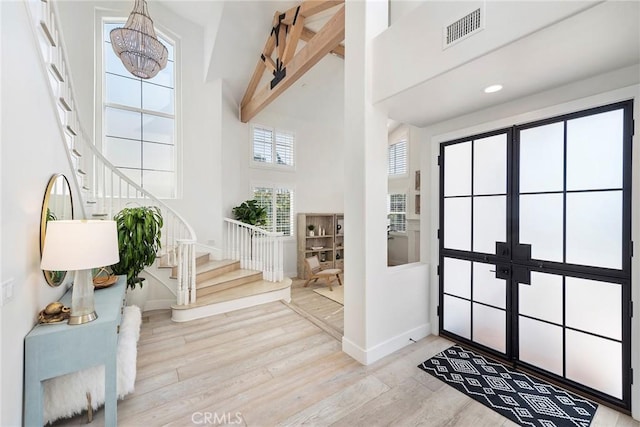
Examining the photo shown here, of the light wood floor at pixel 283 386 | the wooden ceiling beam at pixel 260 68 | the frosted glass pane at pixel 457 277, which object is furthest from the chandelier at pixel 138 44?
the frosted glass pane at pixel 457 277

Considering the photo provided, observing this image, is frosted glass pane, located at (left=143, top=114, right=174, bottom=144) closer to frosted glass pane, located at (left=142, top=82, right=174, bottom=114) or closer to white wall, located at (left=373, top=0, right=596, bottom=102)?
frosted glass pane, located at (left=142, top=82, right=174, bottom=114)

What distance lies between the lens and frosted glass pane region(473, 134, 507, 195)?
8.19 feet

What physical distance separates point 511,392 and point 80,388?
10.4 ft

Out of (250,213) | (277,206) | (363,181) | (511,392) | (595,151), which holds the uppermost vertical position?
(595,151)

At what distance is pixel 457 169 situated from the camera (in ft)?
9.38

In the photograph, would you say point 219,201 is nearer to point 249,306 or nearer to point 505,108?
point 249,306

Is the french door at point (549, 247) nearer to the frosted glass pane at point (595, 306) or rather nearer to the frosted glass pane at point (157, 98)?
the frosted glass pane at point (595, 306)

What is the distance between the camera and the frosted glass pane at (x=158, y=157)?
4.71 metres

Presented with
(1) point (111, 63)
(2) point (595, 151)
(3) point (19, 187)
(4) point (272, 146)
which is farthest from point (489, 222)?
(1) point (111, 63)

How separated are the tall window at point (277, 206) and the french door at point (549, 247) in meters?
3.95

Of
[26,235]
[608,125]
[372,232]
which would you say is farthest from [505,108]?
[26,235]

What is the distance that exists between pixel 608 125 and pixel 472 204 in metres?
1.13

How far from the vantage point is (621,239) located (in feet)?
6.14

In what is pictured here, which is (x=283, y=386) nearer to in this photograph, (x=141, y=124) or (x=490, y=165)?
(x=490, y=165)
